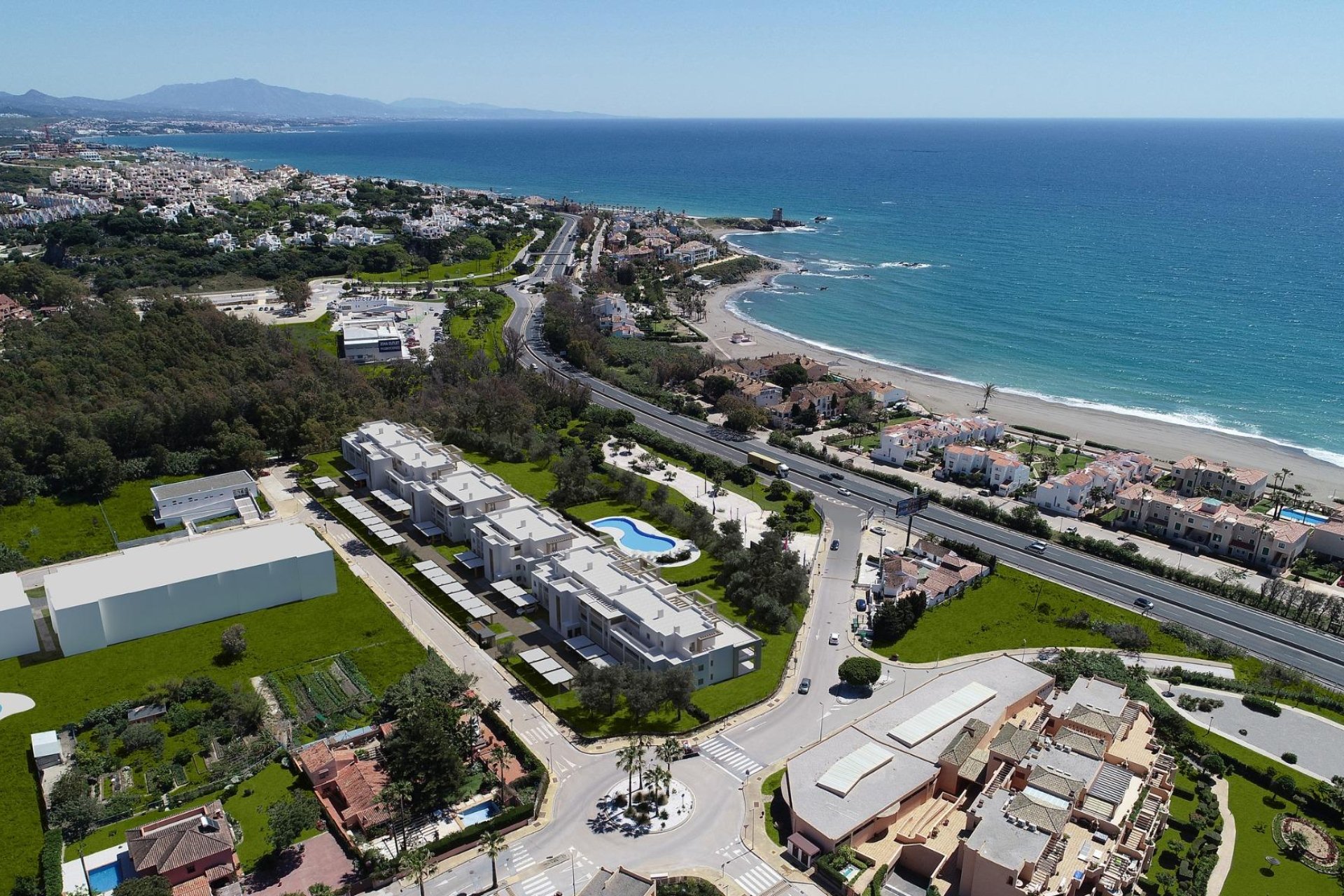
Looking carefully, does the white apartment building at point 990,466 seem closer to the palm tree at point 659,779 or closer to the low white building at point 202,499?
the palm tree at point 659,779

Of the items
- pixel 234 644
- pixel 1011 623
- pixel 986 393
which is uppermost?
pixel 986 393

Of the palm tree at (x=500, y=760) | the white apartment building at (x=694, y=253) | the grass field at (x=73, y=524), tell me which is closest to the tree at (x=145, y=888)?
the palm tree at (x=500, y=760)

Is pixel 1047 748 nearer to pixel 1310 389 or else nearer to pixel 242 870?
pixel 242 870

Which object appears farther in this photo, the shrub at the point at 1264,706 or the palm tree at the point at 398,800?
the shrub at the point at 1264,706

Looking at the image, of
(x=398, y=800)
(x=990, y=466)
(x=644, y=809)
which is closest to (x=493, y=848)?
(x=398, y=800)

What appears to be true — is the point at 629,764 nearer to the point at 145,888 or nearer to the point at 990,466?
the point at 145,888

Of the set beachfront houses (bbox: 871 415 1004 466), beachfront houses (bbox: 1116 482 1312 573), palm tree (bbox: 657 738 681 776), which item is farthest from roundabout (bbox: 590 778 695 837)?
beachfront houses (bbox: 1116 482 1312 573)

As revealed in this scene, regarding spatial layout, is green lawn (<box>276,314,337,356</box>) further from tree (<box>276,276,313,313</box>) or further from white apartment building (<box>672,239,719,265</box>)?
white apartment building (<box>672,239,719,265</box>)
